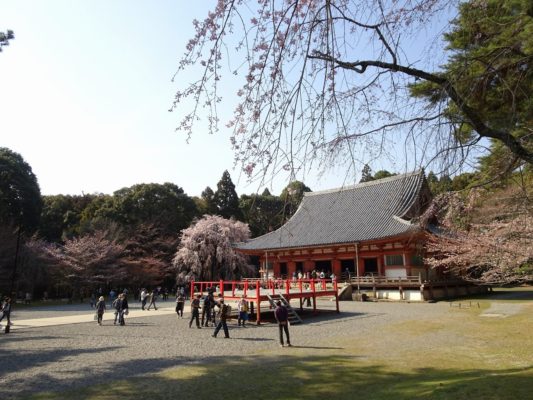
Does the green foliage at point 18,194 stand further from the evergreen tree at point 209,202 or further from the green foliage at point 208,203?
the evergreen tree at point 209,202

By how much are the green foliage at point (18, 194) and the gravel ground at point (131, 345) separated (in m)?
23.0

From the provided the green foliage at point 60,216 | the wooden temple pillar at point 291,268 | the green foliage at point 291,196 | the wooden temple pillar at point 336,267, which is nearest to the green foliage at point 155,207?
the green foliage at point 60,216

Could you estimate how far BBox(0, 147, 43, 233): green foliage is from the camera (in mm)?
35438

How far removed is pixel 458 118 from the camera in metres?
4.86

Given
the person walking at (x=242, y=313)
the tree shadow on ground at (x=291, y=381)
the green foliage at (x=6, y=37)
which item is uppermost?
the green foliage at (x=6, y=37)

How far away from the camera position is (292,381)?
7441 mm

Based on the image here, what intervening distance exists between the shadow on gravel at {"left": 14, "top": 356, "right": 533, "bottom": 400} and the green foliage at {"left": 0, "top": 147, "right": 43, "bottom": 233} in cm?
3213

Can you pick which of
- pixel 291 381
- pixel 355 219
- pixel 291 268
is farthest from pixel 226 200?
pixel 291 381

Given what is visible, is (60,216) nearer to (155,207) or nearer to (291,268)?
(155,207)

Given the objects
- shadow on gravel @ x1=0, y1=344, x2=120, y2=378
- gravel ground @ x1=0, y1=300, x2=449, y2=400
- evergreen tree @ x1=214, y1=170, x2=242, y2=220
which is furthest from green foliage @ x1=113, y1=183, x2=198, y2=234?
shadow on gravel @ x1=0, y1=344, x2=120, y2=378

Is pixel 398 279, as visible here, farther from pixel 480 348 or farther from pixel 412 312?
pixel 480 348

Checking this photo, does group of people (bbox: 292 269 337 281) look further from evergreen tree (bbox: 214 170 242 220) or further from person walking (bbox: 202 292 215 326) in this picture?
evergreen tree (bbox: 214 170 242 220)

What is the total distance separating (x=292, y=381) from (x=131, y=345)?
6.26 meters

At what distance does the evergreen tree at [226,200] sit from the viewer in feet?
162
